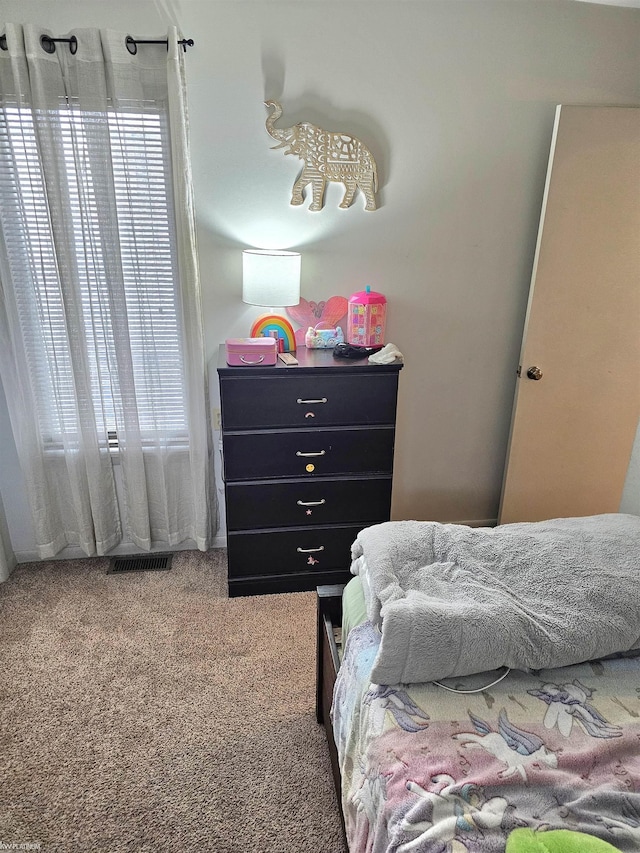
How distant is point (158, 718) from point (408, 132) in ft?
8.17

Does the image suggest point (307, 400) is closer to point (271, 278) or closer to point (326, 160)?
point (271, 278)

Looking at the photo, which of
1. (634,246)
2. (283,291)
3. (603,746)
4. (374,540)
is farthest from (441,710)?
(634,246)

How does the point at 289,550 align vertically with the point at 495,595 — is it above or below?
below

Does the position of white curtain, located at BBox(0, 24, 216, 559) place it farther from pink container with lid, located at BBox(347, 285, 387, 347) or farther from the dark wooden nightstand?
pink container with lid, located at BBox(347, 285, 387, 347)

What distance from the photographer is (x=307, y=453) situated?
227cm

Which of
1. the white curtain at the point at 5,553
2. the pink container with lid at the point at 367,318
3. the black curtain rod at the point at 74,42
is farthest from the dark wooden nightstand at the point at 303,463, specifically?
the black curtain rod at the point at 74,42

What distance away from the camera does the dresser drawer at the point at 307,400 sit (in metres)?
2.15

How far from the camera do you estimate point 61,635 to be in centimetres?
219

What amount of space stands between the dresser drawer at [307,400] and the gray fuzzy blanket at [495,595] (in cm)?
77

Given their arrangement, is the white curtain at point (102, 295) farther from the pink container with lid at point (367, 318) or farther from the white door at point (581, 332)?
the white door at point (581, 332)

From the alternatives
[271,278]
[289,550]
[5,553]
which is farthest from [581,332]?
[5,553]

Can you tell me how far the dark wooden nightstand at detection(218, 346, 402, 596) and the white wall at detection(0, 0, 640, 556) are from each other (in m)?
0.46

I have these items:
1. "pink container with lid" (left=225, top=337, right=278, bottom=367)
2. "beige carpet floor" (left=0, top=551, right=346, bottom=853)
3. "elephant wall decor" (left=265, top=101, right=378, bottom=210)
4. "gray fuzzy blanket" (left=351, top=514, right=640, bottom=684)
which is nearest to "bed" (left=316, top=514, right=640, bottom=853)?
"gray fuzzy blanket" (left=351, top=514, right=640, bottom=684)

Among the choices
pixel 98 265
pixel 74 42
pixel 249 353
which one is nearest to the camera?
pixel 74 42
